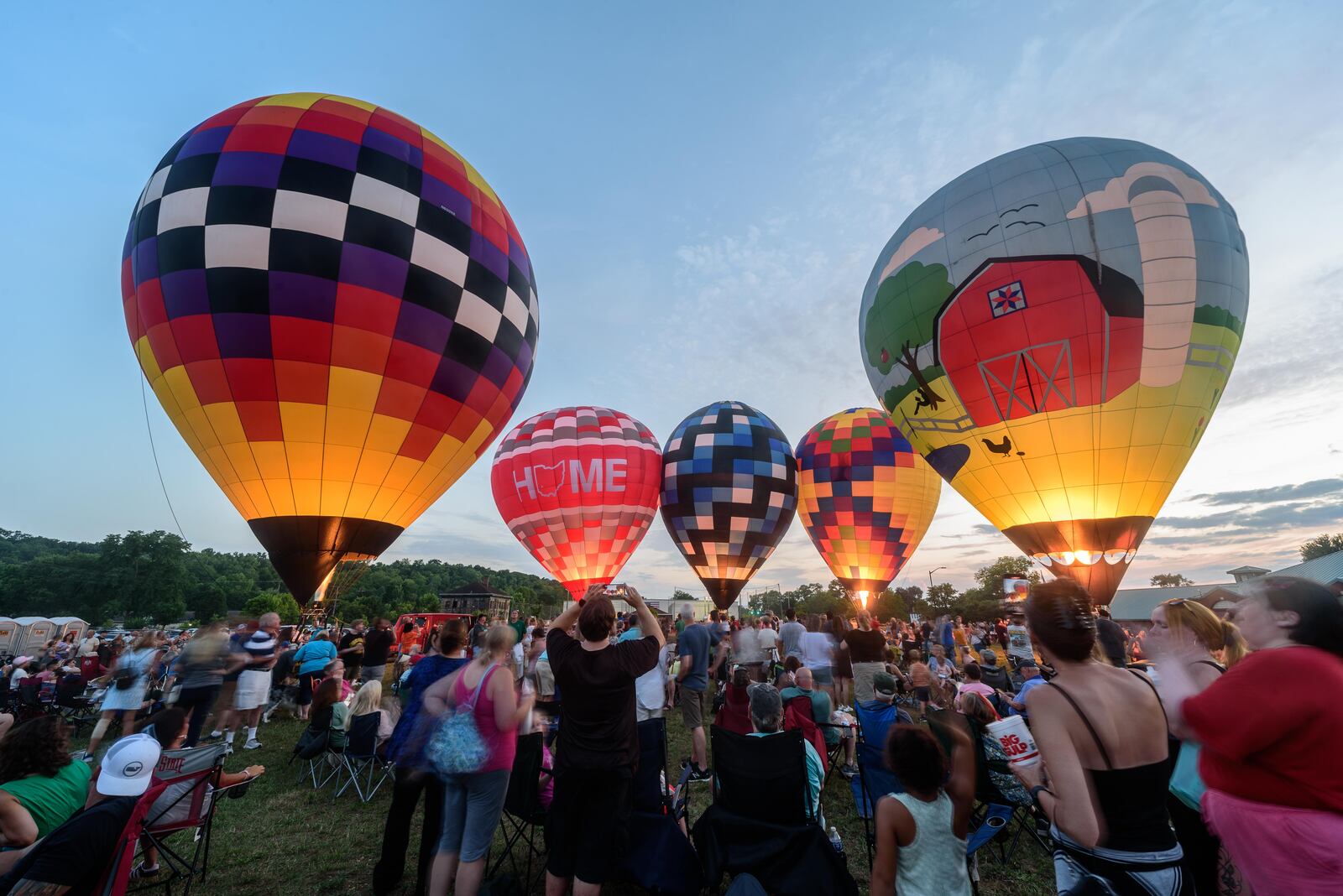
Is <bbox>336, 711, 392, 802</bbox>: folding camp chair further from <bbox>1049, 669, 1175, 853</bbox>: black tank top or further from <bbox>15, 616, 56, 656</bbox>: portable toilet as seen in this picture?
<bbox>15, 616, 56, 656</bbox>: portable toilet

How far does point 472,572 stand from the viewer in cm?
11744

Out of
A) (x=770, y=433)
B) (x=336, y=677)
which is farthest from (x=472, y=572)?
(x=336, y=677)

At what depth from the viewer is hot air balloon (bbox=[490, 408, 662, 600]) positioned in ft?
53.8

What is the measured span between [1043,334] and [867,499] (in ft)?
30.7

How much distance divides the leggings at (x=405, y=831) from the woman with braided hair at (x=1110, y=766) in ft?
10.7

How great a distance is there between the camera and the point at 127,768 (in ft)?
8.50

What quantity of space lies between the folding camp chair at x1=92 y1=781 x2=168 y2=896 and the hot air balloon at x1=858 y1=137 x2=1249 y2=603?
40.0 ft

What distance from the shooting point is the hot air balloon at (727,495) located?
58.1ft

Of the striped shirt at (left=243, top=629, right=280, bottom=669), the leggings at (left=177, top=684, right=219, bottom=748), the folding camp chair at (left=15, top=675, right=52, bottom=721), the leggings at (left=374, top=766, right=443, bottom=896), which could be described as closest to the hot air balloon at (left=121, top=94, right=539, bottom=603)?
the striped shirt at (left=243, top=629, right=280, bottom=669)

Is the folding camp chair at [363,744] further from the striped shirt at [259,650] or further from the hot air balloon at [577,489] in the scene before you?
the hot air balloon at [577,489]

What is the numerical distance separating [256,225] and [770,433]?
14869 mm

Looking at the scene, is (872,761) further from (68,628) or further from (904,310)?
(68,628)

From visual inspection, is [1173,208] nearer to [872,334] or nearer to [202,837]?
[872,334]

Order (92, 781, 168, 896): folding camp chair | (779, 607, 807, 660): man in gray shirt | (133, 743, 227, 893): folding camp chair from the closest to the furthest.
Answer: (92, 781, 168, 896): folding camp chair
(133, 743, 227, 893): folding camp chair
(779, 607, 807, 660): man in gray shirt
